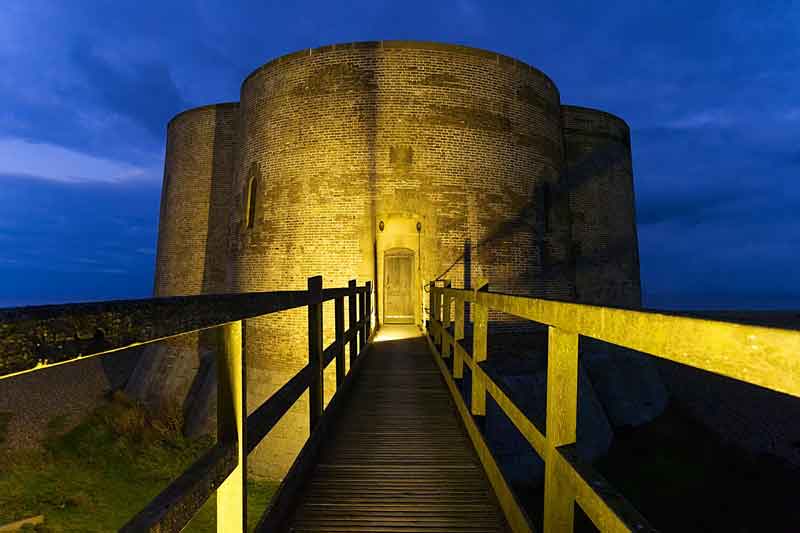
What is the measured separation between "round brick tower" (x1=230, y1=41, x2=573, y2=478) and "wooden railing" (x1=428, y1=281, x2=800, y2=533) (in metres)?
6.91

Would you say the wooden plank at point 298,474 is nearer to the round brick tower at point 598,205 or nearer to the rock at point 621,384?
the rock at point 621,384

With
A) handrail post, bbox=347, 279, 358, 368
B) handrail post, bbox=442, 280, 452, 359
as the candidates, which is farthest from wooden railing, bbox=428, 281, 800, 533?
handrail post, bbox=347, 279, 358, 368

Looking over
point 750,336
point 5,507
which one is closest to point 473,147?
point 750,336

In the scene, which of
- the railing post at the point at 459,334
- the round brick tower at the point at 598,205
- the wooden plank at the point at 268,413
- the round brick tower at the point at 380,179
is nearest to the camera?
the wooden plank at the point at 268,413

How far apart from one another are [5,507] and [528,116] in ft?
44.5

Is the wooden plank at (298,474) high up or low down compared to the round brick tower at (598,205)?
down

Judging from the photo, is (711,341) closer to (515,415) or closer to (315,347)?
(515,415)

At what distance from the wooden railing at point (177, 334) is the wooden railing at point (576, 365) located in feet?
3.59

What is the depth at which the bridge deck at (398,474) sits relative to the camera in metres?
2.32

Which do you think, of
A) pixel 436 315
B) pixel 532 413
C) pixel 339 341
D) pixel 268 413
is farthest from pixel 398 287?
pixel 268 413

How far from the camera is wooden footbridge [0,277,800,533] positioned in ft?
2.61

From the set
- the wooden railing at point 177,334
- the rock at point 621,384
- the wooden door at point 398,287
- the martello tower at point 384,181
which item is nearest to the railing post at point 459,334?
the wooden railing at point 177,334

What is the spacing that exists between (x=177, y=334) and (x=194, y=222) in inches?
545

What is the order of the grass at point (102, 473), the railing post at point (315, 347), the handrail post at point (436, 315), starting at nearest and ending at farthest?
the railing post at point (315, 347) → the handrail post at point (436, 315) → the grass at point (102, 473)
